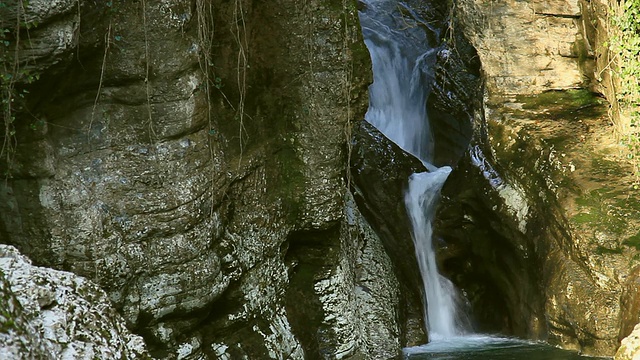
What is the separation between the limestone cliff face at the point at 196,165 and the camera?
5562mm

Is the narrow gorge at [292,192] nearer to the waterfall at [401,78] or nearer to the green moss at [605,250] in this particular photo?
the green moss at [605,250]

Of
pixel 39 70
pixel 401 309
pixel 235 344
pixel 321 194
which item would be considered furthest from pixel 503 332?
pixel 39 70

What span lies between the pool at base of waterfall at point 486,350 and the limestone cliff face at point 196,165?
1.15 m

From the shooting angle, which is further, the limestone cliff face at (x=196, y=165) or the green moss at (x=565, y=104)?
the green moss at (x=565, y=104)

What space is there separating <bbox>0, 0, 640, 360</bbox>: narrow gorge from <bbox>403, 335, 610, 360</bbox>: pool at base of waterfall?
8 centimetres

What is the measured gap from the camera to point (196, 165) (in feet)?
20.2

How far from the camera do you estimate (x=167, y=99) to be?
5.96 meters

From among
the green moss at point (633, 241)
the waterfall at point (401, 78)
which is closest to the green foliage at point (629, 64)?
the green moss at point (633, 241)

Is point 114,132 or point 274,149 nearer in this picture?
point 114,132

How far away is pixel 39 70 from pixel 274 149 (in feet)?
8.43

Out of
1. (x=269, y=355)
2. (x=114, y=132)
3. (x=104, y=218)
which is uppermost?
(x=114, y=132)

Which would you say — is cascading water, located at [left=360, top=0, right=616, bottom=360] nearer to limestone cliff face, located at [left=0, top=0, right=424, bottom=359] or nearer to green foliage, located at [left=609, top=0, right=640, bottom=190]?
limestone cliff face, located at [left=0, top=0, right=424, bottom=359]

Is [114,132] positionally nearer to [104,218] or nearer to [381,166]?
[104,218]

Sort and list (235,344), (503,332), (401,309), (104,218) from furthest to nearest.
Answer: (503,332)
(401,309)
(235,344)
(104,218)
